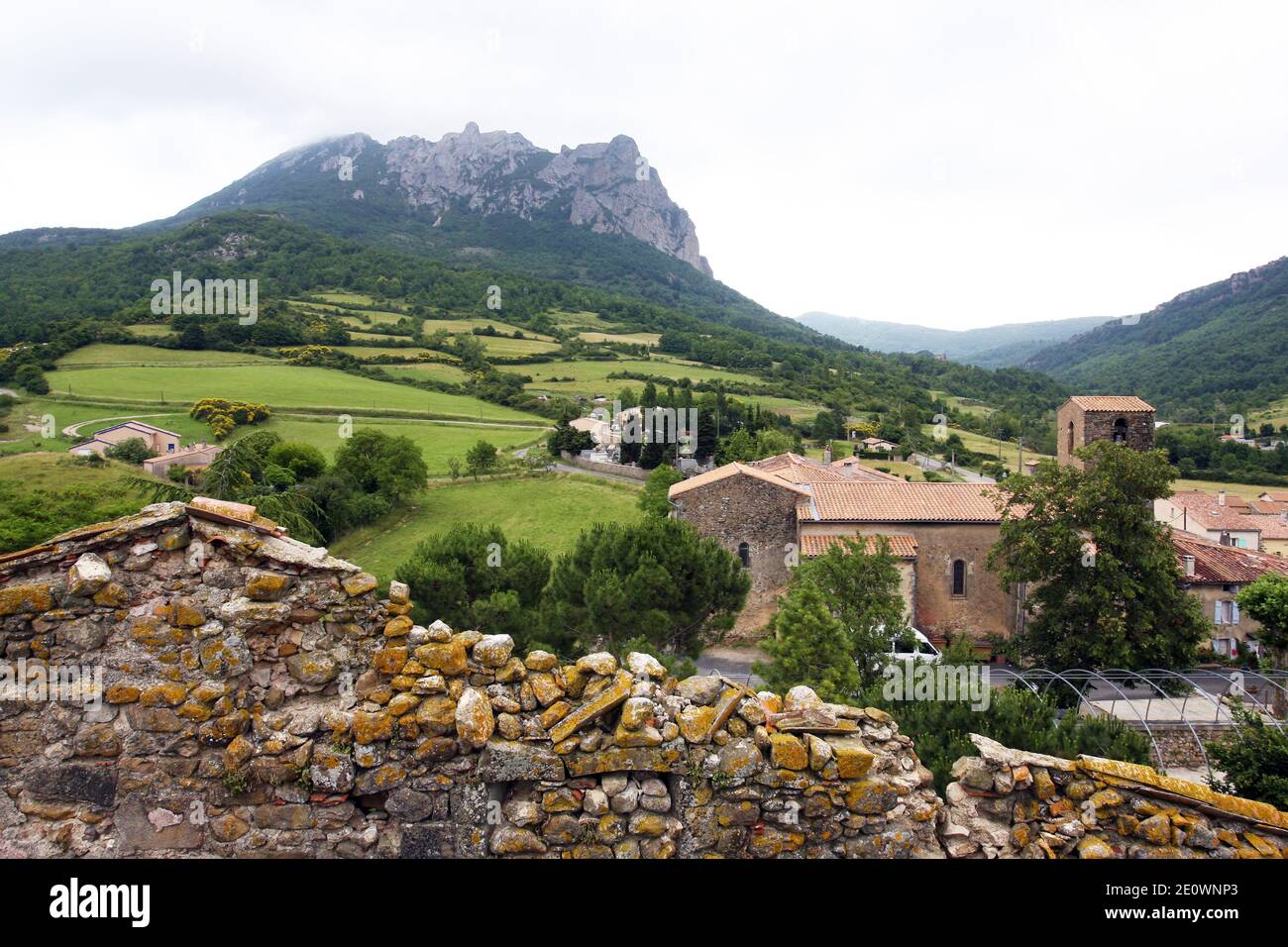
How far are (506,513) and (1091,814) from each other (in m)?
50.4

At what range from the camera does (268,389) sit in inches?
3105

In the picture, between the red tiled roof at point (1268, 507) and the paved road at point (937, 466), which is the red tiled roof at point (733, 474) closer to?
the red tiled roof at point (1268, 507)

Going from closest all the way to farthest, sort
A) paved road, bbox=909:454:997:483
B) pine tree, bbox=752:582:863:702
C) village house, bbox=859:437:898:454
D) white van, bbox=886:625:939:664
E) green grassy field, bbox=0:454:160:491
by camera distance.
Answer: pine tree, bbox=752:582:863:702 < white van, bbox=886:625:939:664 < green grassy field, bbox=0:454:160:491 < paved road, bbox=909:454:997:483 < village house, bbox=859:437:898:454

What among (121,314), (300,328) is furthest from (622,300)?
(121,314)

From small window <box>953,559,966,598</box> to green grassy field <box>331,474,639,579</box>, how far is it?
21.7m

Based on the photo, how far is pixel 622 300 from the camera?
19000 centimetres

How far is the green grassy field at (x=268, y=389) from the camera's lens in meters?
73.0

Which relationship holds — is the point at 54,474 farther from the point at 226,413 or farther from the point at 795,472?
the point at 795,472

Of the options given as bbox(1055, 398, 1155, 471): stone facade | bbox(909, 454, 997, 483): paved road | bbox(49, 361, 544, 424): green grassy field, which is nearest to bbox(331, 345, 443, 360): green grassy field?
bbox(49, 361, 544, 424): green grassy field

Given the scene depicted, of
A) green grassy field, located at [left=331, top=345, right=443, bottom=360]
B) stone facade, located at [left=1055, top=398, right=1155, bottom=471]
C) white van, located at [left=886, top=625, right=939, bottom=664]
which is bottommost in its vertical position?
white van, located at [left=886, top=625, right=939, bottom=664]

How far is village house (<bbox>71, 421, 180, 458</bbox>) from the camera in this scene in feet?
180

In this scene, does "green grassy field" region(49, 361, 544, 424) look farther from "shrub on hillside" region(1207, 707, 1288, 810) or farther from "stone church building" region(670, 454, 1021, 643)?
"shrub on hillside" region(1207, 707, 1288, 810)
